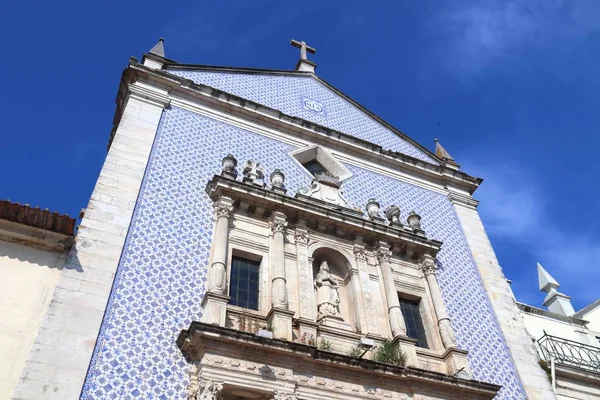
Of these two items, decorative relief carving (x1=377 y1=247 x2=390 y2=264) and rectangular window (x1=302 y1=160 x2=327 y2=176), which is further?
rectangular window (x1=302 y1=160 x2=327 y2=176)

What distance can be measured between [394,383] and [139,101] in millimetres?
6188

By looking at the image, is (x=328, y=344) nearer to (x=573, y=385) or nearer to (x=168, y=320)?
(x=168, y=320)

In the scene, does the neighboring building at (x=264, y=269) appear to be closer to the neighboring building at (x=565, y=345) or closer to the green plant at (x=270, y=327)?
the green plant at (x=270, y=327)

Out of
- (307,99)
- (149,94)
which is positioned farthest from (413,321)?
(307,99)

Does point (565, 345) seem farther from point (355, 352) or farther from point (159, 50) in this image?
point (159, 50)

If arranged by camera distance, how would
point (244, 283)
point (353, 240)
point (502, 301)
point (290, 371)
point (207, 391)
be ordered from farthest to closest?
1. point (502, 301)
2. point (353, 240)
3. point (244, 283)
4. point (290, 371)
5. point (207, 391)

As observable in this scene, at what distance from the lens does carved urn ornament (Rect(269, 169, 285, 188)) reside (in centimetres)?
969

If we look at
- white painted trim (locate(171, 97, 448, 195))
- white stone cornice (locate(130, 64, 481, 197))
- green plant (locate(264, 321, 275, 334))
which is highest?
white stone cornice (locate(130, 64, 481, 197))

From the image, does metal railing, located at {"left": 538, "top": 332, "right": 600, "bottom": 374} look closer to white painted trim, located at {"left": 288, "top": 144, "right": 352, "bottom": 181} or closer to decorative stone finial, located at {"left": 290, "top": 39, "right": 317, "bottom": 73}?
white painted trim, located at {"left": 288, "top": 144, "right": 352, "bottom": 181}

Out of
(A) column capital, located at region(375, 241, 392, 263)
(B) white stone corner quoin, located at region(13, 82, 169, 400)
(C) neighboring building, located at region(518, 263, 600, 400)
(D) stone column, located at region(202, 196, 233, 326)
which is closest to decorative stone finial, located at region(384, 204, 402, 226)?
(A) column capital, located at region(375, 241, 392, 263)

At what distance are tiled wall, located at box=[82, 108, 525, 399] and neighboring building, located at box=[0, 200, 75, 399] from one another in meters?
0.71

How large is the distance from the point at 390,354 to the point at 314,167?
4596 mm

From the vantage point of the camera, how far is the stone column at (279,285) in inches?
299

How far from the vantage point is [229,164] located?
9.44 meters
